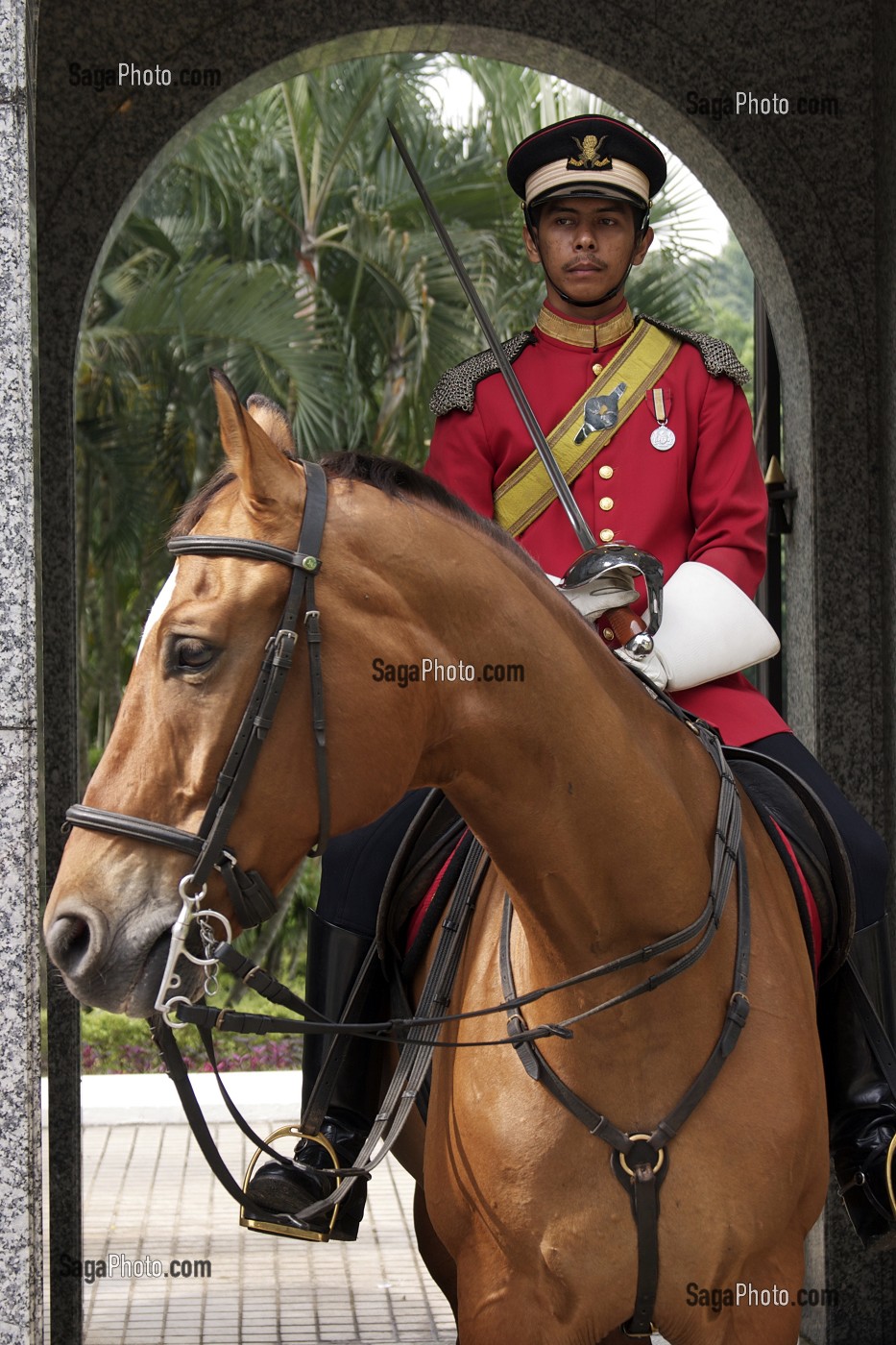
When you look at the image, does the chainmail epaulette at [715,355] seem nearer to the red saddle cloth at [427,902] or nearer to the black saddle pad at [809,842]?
the black saddle pad at [809,842]

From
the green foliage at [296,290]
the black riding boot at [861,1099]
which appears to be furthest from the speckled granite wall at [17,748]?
the green foliage at [296,290]

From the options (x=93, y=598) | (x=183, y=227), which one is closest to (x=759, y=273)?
(x=183, y=227)

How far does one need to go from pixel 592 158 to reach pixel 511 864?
6.55 feet

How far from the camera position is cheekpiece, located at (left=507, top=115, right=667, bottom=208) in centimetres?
404

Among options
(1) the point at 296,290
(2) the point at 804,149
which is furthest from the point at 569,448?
(1) the point at 296,290

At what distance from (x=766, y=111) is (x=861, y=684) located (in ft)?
6.55

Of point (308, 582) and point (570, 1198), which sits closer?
point (308, 582)

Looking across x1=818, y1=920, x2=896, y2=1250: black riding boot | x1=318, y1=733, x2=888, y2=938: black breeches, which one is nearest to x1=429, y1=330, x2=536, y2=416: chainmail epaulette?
x1=318, y1=733, x2=888, y2=938: black breeches

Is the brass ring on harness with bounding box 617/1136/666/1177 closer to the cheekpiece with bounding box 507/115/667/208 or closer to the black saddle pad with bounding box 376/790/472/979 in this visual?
the black saddle pad with bounding box 376/790/472/979

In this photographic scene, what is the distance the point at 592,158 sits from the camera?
404 cm

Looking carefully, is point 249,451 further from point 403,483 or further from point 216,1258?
point 216,1258

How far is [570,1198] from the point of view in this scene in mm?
2992

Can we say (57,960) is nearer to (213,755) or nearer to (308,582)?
(213,755)

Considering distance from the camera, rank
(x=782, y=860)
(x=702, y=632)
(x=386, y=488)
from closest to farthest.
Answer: (x=386, y=488)
(x=782, y=860)
(x=702, y=632)
